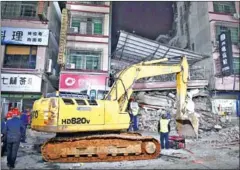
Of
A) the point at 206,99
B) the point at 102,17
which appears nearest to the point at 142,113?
the point at 206,99

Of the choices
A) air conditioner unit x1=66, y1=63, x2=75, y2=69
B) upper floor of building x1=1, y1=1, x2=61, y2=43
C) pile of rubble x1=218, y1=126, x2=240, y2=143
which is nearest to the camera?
pile of rubble x1=218, y1=126, x2=240, y2=143

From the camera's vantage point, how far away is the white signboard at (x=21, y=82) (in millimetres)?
16625

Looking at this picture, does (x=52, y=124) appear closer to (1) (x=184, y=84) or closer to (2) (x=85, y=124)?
(2) (x=85, y=124)

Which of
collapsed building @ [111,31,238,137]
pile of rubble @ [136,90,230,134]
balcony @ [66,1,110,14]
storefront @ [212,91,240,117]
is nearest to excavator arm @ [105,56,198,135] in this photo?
pile of rubble @ [136,90,230,134]

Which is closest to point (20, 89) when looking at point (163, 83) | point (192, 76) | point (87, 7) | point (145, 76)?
point (87, 7)

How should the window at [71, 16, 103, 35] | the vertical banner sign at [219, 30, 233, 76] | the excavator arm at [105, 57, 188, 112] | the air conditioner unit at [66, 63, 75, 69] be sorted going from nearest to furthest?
the excavator arm at [105, 57, 188, 112]
the air conditioner unit at [66, 63, 75, 69]
the vertical banner sign at [219, 30, 233, 76]
the window at [71, 16, 103, 35]

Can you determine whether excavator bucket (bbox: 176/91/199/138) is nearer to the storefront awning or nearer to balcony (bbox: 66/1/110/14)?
the storefront awning

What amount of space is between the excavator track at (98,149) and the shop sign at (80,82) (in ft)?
34.1

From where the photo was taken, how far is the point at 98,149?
7.98 meters

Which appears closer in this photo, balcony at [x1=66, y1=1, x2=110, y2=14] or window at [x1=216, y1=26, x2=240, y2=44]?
balcony at [x1=66, y1=1, x2=110, y2=14]

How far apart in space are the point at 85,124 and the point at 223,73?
16.1m

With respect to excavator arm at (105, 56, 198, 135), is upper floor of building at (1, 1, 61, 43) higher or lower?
higher

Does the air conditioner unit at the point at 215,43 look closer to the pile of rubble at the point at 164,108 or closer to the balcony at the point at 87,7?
the pile of rubble at the point at 164,108

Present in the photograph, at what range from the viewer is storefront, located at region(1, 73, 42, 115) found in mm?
16578
